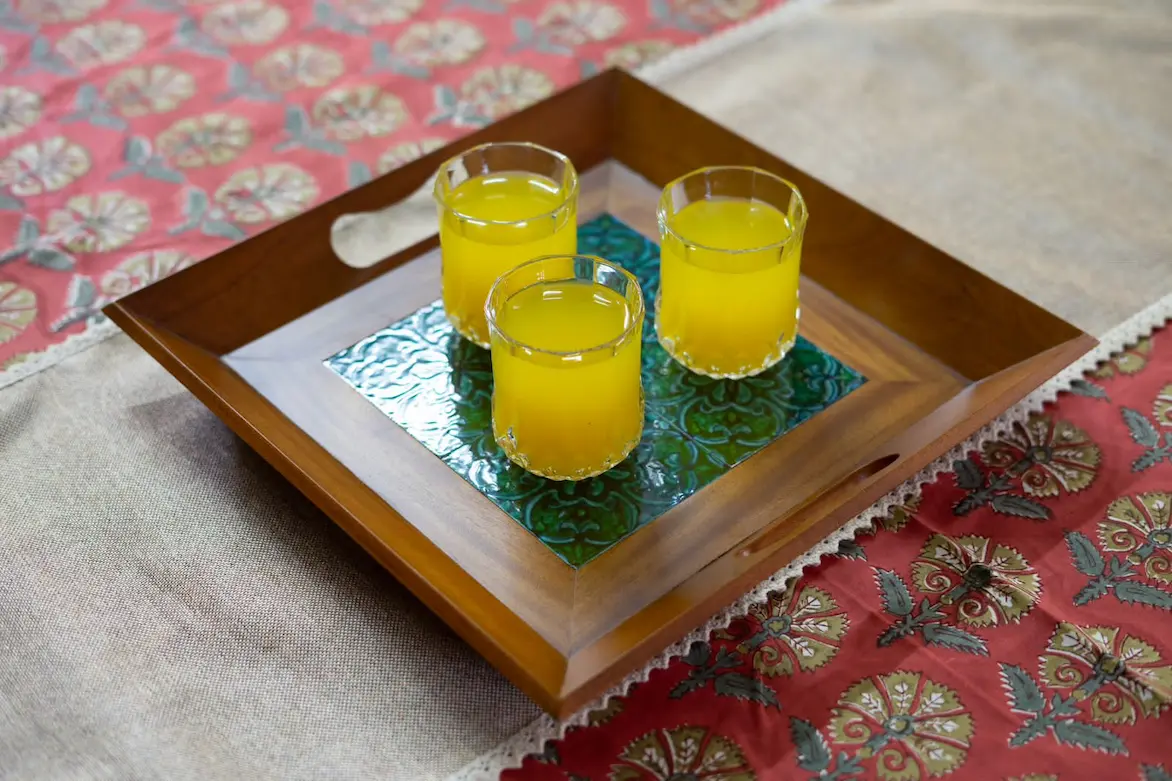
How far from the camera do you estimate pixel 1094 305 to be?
4.08ft

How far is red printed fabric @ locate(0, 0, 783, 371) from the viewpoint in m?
1.30

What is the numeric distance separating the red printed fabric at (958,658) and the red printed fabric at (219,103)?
2.26ft

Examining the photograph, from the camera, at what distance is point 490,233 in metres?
1.05

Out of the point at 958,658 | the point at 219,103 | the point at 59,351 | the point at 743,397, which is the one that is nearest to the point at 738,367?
the point at 743,397

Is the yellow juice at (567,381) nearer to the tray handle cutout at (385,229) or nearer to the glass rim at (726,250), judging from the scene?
the glass rim at (726,250)

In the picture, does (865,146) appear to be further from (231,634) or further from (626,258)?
(231,634)

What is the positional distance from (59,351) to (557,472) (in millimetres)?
512

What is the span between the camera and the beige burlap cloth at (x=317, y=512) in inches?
34.5

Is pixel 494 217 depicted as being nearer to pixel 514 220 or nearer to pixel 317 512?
pixel 514 220

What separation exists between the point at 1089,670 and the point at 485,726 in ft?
1.38

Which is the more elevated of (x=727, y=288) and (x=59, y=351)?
(x=727, y=288)

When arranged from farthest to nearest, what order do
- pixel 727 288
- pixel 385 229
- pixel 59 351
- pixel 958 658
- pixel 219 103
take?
pixel 219 103 < pixel 385 229 < pixel 59 351 < pixel 727 288 < pixel 958 658

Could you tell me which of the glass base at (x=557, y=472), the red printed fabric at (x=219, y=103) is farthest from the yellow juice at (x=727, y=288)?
the red printed fabric at (x=219, y=103)

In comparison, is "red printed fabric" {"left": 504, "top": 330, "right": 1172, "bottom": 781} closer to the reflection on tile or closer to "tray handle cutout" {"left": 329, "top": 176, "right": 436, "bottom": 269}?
the reflection on tile
